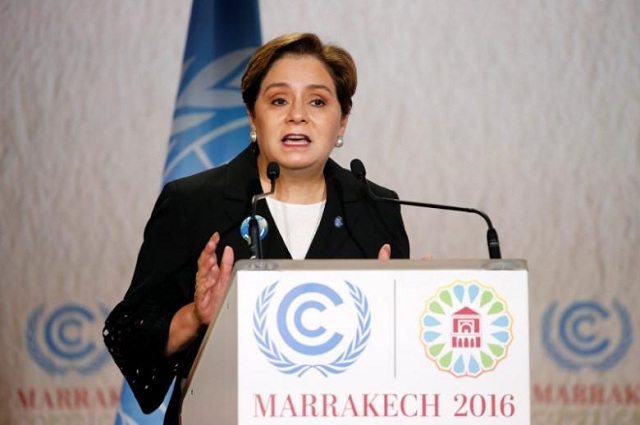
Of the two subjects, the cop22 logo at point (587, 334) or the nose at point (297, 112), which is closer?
the nose at point (297, 112)

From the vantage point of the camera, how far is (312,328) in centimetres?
163

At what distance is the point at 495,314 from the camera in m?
1.67

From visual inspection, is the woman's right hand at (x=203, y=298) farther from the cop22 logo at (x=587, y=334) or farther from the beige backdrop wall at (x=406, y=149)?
the cop22 logo at (x=587, y=334)

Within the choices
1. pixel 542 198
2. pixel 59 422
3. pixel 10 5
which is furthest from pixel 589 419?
pixel 10 5

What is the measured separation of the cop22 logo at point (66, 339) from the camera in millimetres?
3725

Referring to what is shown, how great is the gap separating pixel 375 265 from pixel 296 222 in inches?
35.1

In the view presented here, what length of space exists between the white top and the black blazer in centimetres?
3

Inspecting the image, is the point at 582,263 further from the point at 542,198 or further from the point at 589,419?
the point at 589,419

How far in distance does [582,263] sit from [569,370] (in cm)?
41

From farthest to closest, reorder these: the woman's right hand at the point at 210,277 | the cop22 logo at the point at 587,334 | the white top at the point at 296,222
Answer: the cop22 logo at the point at 587,334 < the white top at the point at 296,222 < the woman's right hand at the point at 210,277

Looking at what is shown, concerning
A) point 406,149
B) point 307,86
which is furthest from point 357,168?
point 406,149

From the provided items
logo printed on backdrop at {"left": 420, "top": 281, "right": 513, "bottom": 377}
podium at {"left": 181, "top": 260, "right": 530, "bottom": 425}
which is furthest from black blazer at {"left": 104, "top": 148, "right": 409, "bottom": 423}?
logo printed on backdrop at {"left": 420, "top": 281, "right": 513, "bottom": 377}

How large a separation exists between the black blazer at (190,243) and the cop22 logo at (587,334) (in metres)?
1.39

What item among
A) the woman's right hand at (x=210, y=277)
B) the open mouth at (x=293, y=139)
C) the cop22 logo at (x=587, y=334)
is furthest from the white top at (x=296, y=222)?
the cop22 logo at (x=587, y=334)
